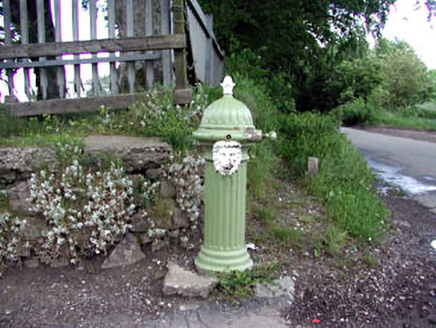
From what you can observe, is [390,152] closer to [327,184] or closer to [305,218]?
[327,184]

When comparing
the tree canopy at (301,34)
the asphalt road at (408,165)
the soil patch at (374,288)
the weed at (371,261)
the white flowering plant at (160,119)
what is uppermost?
the tree canopy at (301,34)

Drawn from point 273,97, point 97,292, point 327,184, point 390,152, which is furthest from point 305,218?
point 390,152

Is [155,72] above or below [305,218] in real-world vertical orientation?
above

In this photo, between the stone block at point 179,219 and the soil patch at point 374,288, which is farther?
the stone block at point 179,219

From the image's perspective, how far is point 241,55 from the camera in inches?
316

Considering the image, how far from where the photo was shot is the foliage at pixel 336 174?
3.98 m

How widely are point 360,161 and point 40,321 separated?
4234 mm

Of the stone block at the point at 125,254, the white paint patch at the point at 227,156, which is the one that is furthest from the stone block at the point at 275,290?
the stone block at the point at 125,254

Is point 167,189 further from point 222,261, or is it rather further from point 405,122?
point 405,122

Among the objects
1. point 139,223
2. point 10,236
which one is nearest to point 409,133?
point 139,223

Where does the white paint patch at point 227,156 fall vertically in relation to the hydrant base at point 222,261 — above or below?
above

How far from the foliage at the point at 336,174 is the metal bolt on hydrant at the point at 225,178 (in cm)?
123

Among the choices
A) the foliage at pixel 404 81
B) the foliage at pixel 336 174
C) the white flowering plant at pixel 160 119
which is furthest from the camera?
the foliage at pixel 404 81

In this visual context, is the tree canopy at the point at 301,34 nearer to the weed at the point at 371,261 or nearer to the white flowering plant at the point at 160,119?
the white flowering plant at the point at 160,119
